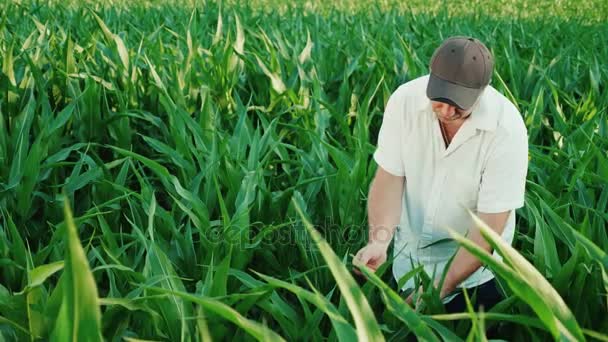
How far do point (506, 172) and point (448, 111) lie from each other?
16cm

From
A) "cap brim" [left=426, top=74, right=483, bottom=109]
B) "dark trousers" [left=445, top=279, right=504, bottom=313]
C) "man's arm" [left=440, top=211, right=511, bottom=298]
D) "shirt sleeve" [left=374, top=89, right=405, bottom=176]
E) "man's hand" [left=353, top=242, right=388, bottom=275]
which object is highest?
"cap brim" [left=426, top=74, right=483, bottom=109]

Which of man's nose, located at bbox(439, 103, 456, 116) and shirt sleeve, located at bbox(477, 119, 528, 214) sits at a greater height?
man's nose, located at bbox(439, 103, 456, 116)

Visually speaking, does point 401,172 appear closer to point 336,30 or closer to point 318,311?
point 318,311

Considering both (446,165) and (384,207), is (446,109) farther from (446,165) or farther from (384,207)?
(384,207)

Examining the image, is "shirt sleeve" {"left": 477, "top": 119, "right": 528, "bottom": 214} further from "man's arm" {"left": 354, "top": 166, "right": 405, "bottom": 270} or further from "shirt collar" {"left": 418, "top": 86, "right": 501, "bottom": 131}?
"man's arm" {"left": 354, "top": 166, "right": 405, "bottom": 270}

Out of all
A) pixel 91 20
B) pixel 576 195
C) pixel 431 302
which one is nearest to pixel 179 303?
pixel 431 302

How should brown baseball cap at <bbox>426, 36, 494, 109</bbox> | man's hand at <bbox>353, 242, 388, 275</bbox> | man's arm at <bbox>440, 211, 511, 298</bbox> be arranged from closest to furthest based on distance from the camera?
brown baseball cap at <bbox>426, 36, 494, 109</bbox> → man's arm at <bbox>440, 211, 511, 298</bbox> → man's hand at <bbox>353, 242, 388, 275</bbox>

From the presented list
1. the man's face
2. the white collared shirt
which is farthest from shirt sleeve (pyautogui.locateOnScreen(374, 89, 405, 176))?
the man's face

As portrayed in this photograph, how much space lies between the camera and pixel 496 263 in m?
0.88

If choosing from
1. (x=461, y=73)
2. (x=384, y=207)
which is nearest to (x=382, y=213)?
(x=384, y=207)

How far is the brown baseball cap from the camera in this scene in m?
1.27

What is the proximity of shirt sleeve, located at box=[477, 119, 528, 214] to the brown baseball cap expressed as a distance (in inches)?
4.6

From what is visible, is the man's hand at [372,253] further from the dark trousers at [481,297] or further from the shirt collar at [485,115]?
the shirt collar at [485,115]

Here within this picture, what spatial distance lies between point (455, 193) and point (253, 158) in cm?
58
